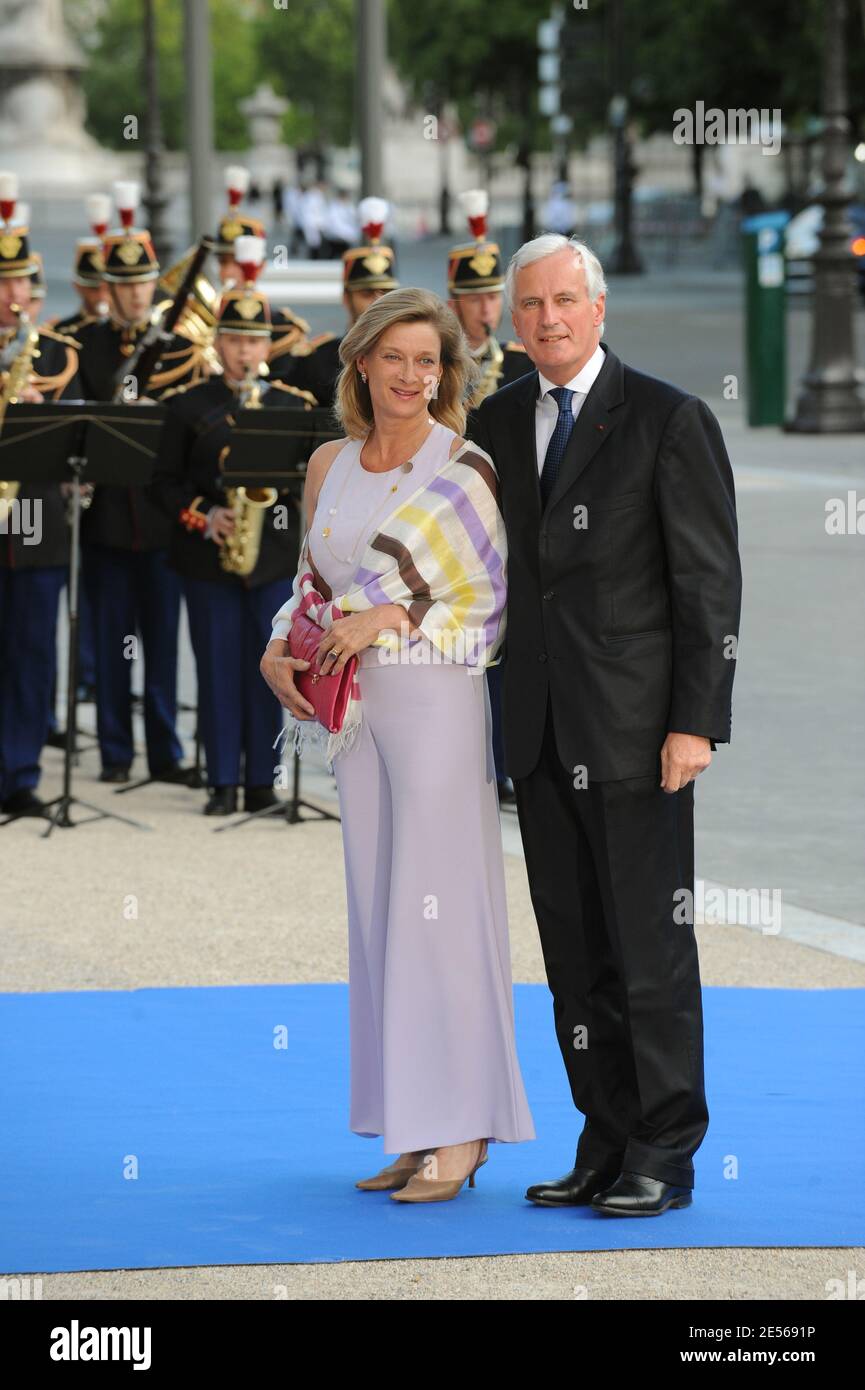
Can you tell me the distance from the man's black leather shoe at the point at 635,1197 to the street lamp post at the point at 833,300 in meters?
18.8

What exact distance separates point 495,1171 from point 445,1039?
20.8 inches

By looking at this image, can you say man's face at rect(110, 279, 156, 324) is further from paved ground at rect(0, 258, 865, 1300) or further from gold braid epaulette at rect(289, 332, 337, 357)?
paved ground at rect(0, 258, 865, 1300)

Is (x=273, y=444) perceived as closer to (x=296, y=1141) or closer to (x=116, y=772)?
(x=116, y=772)

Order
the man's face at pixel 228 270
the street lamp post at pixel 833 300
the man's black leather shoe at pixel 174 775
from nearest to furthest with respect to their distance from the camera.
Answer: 1. the man's black leather shoe at pixel 174 775
2. the man's face at pixel 228 270
3. the street lamp post at pixel 833 300

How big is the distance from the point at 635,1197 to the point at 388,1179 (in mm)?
625

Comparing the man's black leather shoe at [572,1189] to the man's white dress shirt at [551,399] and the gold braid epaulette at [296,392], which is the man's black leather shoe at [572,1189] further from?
the gold braid epaulette at [296,392]

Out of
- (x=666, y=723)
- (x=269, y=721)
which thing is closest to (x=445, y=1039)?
(x=666, y=723)

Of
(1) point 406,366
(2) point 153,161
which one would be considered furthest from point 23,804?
(2) point 153,161

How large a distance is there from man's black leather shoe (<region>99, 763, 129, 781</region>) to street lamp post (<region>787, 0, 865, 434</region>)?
13.5 m

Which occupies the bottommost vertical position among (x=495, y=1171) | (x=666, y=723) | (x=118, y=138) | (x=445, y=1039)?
(x=495, y=1171)

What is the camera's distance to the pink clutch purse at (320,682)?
6.01m

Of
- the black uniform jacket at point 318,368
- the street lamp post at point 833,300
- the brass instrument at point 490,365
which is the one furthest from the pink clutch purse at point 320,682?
the street lamp post at point 833,300
